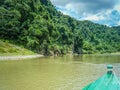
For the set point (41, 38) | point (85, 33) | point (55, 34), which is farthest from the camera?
point (85, 33)

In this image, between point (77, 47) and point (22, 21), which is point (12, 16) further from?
point (77, 47)

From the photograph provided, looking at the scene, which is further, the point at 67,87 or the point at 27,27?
the point at 27,27

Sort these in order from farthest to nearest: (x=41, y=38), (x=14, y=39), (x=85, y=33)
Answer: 1. (x=85, y=33)
2. (x=41, y=38)
3. (x=14, y=39)

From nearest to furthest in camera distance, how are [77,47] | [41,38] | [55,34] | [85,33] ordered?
1. [41,38]
2. [55,34]
3. [77,47]
4. [85,33]

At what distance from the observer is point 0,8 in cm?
8338

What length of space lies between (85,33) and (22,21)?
106246mm

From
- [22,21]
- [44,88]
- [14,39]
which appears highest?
[22,21]

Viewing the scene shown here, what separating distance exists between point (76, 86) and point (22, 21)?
252 ft

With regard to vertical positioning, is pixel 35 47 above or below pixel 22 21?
below

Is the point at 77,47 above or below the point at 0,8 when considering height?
below

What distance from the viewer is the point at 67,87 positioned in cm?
1761

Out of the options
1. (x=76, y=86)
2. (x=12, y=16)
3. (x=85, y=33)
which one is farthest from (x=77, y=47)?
(x=76, y=86)

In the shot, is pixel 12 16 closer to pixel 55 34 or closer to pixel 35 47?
pixel 35 47

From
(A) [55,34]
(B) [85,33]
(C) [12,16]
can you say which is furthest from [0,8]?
(B) [85,33]
